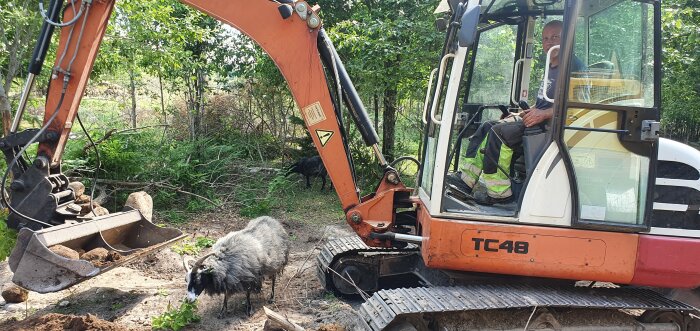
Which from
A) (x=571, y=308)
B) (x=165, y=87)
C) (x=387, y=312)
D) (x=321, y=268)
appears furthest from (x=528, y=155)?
(x=165, y=87)

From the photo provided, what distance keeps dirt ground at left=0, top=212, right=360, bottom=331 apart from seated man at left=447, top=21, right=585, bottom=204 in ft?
4.41

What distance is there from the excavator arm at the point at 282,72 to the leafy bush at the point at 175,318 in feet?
1.72

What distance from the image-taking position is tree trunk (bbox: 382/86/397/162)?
1115 centimetres

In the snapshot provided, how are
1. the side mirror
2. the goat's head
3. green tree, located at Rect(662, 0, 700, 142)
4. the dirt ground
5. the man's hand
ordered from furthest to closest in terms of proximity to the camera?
green tree, located at Rect(662, 0, 700, 142)
the goat's head
the dirt ground
the man's hand
the side mirror

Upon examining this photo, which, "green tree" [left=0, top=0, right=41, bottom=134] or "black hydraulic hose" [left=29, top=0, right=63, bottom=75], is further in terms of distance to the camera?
"green tree" [left=0, top=0, right=41, bottom=134]

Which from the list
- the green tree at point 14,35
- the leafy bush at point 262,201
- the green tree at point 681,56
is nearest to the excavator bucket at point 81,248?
the green tree at point 14,35

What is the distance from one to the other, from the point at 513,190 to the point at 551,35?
1.24 m

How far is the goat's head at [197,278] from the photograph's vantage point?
4.48 m

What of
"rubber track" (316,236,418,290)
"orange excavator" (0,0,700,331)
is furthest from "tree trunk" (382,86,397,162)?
"orange excavator" (0,0,700,331)

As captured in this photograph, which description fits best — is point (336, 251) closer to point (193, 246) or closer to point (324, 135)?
point (324, 135)

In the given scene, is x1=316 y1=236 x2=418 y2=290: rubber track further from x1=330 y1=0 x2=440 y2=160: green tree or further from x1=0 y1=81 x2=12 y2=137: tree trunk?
x1=330 y1=0 x2=440 y2=160: green tree

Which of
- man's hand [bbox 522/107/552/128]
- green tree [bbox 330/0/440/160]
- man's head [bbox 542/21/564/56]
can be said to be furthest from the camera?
green tree [bbox 330/0/440/160]

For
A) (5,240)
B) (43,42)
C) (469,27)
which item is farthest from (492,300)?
(5,240)

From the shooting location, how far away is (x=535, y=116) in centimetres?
353
